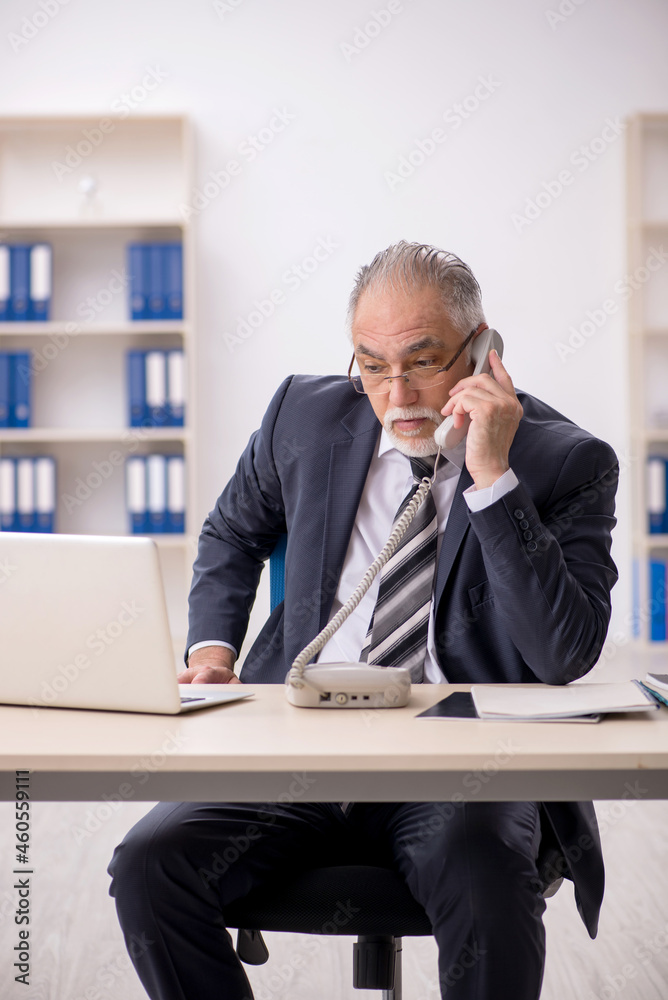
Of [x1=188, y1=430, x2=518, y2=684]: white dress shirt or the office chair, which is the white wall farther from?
the office chair

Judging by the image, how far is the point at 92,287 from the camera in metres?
3.99

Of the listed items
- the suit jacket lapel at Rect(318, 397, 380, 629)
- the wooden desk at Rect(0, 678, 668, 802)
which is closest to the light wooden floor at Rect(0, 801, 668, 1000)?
the suit jacket lapel at Rect(318, 397, 380, 629)

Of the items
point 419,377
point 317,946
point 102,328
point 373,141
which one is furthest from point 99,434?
point 419,377

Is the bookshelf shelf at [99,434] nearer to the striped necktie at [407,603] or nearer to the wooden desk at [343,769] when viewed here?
the striped necktie at [407,603]

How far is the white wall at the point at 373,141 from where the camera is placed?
13.1 ft

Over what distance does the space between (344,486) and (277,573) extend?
0.21m

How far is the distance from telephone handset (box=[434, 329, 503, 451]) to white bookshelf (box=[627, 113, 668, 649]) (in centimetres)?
259

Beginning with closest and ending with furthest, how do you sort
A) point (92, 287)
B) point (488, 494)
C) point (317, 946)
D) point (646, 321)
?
Result: point (488, 494), point (317, 946), point (92, 287), point (646, 321)

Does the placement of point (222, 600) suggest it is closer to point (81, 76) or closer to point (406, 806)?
point (406, 806)

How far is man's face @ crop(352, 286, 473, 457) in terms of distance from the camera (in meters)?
1.46

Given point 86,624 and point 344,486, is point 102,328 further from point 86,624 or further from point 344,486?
point 86,624

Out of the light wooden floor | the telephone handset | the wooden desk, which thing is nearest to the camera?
the wooden desk

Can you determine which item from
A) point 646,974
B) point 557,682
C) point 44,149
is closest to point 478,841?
point 557,682

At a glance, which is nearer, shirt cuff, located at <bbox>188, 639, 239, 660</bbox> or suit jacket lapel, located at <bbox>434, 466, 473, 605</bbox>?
suit jacket lapel, located at <bbox>434, 466, 473, 605</bbox>
